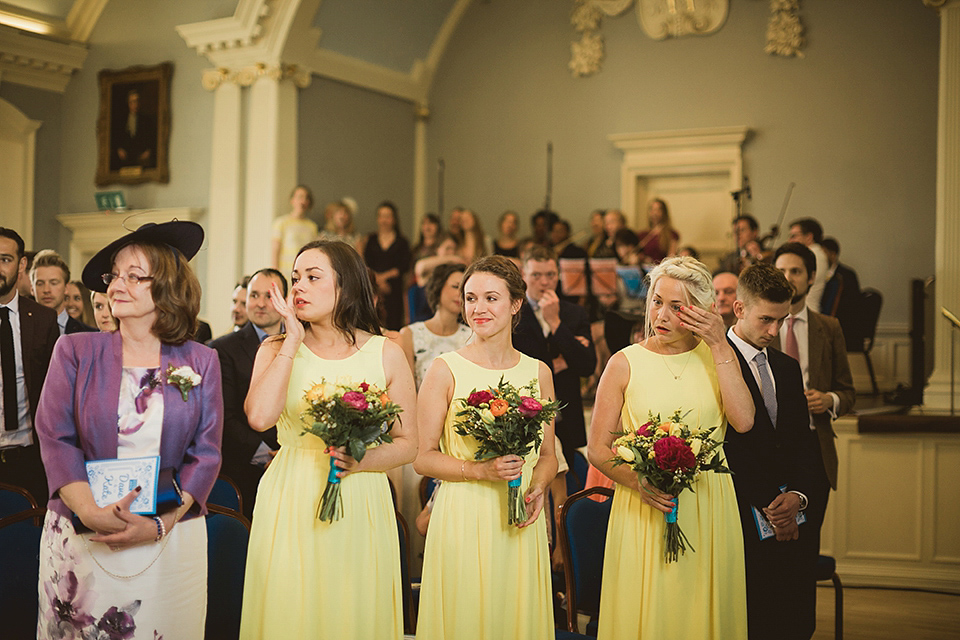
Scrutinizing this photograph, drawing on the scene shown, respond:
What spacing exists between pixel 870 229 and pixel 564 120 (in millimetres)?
4135

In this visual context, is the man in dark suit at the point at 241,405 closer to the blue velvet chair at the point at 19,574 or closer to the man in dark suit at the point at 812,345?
the blue velvet chair at the point at 19,574

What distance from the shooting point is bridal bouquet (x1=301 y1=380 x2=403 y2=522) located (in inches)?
105

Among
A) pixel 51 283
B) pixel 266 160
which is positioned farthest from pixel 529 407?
pixel 266 160

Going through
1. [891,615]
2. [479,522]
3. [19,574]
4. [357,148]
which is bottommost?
[891,615]

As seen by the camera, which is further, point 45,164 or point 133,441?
point 45,164

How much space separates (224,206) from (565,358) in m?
6.54

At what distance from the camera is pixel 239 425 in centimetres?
459

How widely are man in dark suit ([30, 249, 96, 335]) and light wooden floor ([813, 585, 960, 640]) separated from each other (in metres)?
4.64

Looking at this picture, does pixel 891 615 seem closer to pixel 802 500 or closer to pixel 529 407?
pixel 802 500

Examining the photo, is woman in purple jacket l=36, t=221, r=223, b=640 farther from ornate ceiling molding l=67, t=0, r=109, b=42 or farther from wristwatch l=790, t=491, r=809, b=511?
ornate ceiling molding l=67, t=0, r=109, b=42

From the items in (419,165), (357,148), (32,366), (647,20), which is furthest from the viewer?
(419,165)

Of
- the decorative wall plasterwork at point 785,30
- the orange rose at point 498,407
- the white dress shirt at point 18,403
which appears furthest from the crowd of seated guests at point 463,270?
the decorative wall plasterwork at point 785,30

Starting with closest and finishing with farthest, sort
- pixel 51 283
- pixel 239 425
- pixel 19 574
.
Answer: pixel 19 574 < pixel 239 425 < pixel 51 283

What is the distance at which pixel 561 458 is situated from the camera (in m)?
4.38
